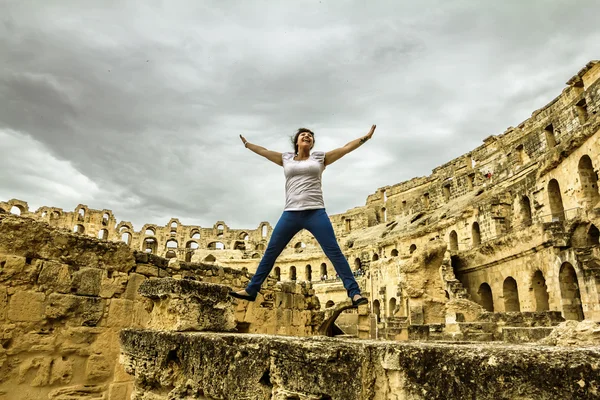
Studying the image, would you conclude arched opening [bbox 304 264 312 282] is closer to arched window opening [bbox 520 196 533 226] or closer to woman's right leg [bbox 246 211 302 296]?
arched window opening [bbox 520 196 533 226]

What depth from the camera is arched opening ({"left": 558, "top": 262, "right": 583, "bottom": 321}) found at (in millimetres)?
13156

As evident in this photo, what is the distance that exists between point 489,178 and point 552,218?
15.2 meters

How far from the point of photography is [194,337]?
269cm

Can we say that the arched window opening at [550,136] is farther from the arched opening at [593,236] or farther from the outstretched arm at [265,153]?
the outstretched arm at [265,153]

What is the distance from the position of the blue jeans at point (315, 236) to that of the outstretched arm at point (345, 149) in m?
0.46

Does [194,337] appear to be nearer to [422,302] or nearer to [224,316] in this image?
[224,316]

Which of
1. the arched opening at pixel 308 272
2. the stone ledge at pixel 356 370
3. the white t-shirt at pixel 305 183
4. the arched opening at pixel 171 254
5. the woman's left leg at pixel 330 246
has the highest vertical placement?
the arched opening at pixel 171 254

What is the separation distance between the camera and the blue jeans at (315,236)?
3193 mm

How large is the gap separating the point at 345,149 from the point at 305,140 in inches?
14.3

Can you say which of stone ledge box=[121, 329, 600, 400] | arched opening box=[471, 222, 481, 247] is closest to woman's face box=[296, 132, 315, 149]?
stone ledge box=[121, 329, 600, 400]

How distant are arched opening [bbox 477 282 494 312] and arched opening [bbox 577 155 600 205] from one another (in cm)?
582

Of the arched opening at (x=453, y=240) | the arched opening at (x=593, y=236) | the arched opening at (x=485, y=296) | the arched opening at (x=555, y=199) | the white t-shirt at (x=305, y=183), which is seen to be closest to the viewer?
the white t-shirt at (x=305, y=183)

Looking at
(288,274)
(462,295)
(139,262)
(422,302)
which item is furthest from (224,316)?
(288,274)

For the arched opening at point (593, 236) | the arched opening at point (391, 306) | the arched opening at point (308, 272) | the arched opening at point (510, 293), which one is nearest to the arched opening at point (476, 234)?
the arched opening at point (391, 306)
